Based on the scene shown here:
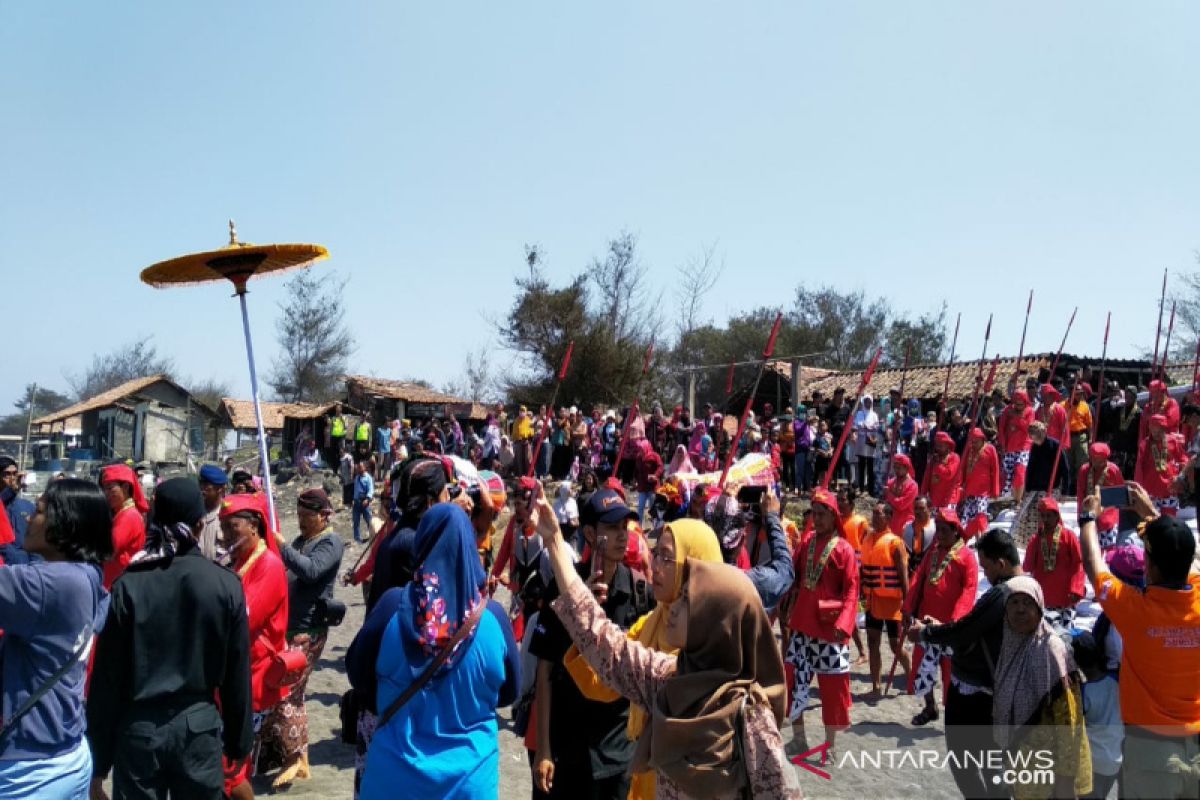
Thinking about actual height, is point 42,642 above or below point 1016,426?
below

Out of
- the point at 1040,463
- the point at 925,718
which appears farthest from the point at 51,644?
the point at 1040,463

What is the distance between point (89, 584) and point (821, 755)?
198 inches

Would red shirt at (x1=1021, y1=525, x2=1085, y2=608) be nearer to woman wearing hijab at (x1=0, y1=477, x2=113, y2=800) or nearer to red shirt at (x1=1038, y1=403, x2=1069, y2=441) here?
red shirt at (x1=1038, y1=403, x2=1069, y2=441)

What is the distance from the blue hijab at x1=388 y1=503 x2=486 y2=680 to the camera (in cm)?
310

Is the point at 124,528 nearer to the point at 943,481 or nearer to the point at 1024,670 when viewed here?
the point at 1024,670

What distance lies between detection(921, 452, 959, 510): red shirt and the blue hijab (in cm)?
914

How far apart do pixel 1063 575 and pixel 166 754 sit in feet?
21.1

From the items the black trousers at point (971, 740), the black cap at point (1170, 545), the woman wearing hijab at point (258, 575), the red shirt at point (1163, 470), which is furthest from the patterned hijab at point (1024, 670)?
the red shirt at point (1163, 470)

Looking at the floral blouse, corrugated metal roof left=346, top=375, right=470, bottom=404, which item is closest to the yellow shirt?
the floral blouse

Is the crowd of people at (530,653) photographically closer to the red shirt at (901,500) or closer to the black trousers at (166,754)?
the black trousers at (166,754)

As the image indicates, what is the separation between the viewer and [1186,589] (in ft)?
13.1

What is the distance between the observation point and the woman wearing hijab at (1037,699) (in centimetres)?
407

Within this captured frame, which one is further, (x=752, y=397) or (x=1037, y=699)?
(x=752, y=397)

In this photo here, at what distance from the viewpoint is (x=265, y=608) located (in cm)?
459
